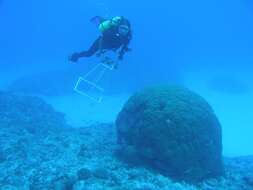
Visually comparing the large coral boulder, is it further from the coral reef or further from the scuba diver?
the scuba diver

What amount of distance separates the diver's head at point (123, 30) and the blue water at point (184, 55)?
5.85 metres

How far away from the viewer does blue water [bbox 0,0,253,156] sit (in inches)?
1058

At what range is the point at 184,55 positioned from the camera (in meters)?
56.2

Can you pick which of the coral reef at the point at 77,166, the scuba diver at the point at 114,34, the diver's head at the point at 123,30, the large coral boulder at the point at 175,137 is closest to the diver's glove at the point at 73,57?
the scuba diver at the point at 114,34

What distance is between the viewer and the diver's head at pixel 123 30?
9.71 meters

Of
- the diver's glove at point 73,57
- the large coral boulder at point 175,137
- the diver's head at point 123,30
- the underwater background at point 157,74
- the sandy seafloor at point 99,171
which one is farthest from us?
the underwater background at point 157,74

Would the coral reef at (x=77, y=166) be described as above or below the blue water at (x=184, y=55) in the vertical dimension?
below

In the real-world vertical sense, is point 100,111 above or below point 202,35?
below

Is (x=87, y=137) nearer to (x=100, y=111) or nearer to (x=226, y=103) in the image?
(x=100, y=111)

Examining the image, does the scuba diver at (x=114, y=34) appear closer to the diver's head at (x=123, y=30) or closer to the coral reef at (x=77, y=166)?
the diver's head at (x=123, y=30)

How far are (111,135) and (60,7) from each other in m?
138

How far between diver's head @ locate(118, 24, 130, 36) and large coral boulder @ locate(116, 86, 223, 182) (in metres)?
2.14

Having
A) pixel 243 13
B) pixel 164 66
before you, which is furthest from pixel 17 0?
pixel 164 66

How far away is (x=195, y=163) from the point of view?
945 centimetres
